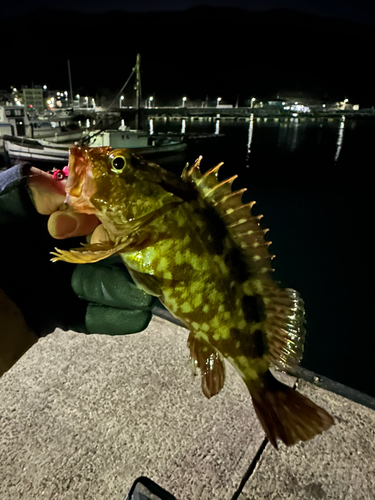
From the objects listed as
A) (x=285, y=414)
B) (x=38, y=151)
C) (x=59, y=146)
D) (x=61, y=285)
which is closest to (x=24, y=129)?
(x=38, y=151)

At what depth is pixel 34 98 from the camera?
68000 mm

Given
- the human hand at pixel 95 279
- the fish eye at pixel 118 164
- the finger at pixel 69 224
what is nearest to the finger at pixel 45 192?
the human hand at pixel 95 279

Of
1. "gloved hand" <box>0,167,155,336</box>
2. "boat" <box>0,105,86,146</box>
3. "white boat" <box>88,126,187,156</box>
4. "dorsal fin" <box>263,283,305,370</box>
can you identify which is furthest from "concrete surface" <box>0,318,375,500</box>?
"boat" <box>0,105,86,146</box>

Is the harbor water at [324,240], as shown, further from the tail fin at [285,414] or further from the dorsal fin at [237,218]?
the dorsal fin at [237,218]

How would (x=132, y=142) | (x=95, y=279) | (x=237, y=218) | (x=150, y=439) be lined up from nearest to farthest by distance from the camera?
(x=237, y=218) < (x=95, y=279) < (x=150, y=439) < (x=132, y=142)

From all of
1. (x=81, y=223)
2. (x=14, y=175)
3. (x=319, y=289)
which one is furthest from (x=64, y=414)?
(x=319, y=289)

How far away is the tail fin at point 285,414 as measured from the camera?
2.20 meters

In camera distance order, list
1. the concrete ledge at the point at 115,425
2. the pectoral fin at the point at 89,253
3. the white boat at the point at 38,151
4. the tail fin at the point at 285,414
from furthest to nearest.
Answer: the white boat at the point at 38,151 → the concrete ledge at the point at 115,425 → the tail fin at the point at 285,414 → the pectoral fin at the point at 89,253

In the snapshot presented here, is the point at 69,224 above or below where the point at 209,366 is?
above

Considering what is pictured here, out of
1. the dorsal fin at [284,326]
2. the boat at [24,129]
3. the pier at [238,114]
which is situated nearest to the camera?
the dorsal fin at [284,326]

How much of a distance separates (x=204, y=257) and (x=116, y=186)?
762mm

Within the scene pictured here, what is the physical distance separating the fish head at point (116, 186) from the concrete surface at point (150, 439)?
2.09 metres

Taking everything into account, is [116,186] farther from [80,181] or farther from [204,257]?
[204,257]

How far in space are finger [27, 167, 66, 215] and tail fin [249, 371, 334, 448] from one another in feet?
6.34
